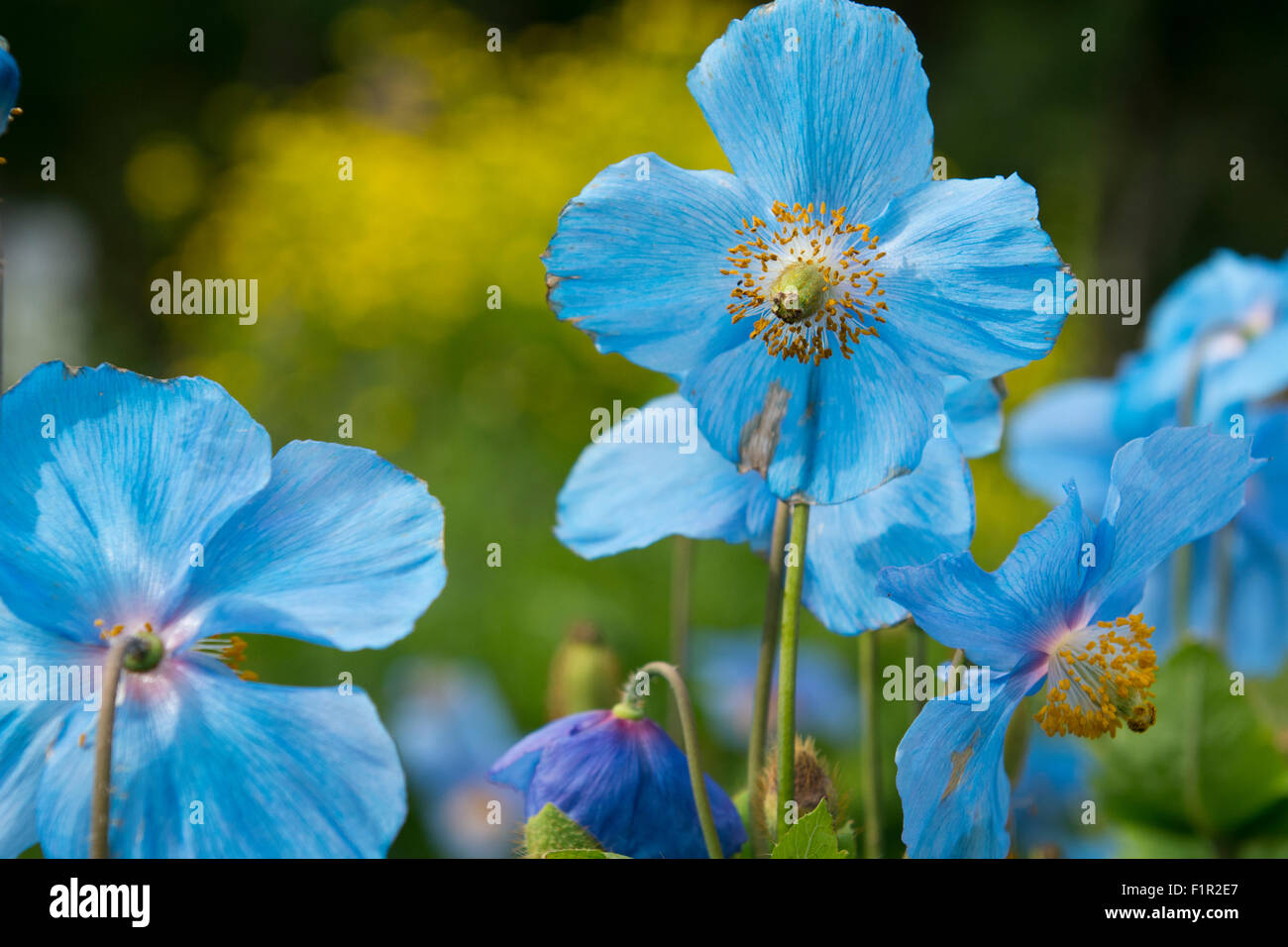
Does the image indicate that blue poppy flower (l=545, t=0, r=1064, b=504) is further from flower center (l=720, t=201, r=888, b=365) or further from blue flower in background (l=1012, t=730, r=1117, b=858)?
blue flower in background (l=1012, t=730, r=1117, b=858)

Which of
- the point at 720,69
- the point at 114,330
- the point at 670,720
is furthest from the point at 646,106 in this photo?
the point at 720,69

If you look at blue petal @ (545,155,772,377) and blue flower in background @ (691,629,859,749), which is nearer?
blue petal @ (545,155,772,377)

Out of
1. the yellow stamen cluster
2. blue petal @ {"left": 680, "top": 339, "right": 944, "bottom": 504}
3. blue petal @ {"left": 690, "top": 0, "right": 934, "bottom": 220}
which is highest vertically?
blue petal @ {"left": 690, "top": 0, "right": 934, "bottom": 220}

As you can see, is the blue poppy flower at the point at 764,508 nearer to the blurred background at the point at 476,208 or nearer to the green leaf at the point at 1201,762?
the green leaf at the point at 1201,762

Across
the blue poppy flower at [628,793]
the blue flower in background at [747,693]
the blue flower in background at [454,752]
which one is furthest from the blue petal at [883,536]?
the blue flower in background at [454,752]

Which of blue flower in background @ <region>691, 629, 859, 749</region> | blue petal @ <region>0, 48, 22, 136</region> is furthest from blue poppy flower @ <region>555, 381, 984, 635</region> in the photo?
blue flower in background @ <region>691, 629, 859, 749</region>

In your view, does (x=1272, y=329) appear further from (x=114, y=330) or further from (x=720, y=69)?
(x=114, y=330)
